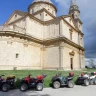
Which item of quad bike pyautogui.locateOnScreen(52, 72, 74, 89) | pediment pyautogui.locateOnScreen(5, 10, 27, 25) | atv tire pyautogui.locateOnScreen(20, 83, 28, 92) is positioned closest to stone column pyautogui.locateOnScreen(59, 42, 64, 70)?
pediment pyautogui.locateOnScreen(5, 10, 27, 25)

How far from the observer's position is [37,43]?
86.6ft

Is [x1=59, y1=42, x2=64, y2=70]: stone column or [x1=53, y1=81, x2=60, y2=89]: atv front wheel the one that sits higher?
[x1=59, y1=42, x2=64, y2=70]: stone column

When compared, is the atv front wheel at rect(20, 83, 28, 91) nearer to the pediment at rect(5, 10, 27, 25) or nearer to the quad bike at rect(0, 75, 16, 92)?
the quad bike at rect(0, 75, 16, 92)

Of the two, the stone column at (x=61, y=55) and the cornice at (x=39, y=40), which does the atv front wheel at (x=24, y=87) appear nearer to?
the cornice at (x=39, y=40)

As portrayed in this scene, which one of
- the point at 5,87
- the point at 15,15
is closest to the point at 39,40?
the point at 15,15

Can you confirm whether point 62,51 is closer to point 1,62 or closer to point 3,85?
point 1,62

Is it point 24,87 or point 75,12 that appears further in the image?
point 75,12

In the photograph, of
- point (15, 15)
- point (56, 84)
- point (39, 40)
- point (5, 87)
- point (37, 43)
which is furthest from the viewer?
point (15, 15)

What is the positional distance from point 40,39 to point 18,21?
19.8ft

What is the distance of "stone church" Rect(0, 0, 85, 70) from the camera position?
70.7 feet

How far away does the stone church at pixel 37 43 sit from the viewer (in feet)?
70.7

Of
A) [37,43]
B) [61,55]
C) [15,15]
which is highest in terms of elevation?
[15,15]

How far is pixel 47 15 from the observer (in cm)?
3062

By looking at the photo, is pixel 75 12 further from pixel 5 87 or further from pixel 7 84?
pixel 5 87
